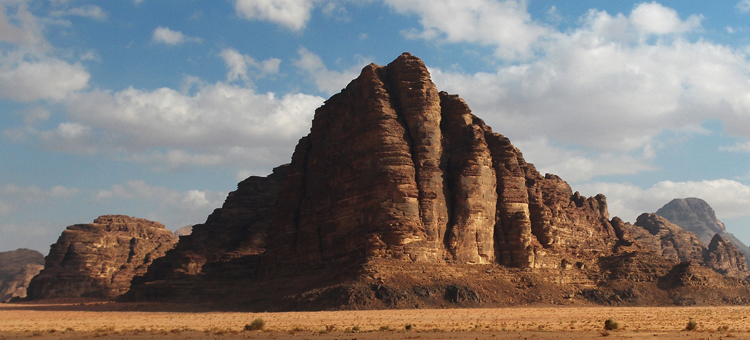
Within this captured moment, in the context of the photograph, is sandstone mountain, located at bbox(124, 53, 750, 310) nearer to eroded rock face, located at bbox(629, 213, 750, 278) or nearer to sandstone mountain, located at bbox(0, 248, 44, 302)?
eroded rock face, located at bbox(629, 213, 750, 278)

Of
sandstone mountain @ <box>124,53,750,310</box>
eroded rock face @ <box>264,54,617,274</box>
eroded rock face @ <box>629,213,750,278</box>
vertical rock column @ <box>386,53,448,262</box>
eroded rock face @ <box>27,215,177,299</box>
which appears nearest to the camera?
sandstone mountain @ <box>124,53,750,310</box>

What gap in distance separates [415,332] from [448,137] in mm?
38695

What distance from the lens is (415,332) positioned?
33.9 m

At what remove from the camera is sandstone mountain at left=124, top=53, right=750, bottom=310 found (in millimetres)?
60031

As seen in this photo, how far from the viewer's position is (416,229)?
201ft

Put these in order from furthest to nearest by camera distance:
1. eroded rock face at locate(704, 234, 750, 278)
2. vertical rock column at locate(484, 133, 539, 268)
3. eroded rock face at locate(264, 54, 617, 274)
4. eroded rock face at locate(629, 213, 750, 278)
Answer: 1. eroded rock face at locate(704, 234, 750, 278)
2. eroded rock face at locate(629, 213, 750, 278)
3. vertical rock column at locate(484, 133, 539, 268)
4. eroded rock face at locate(264, 54, 617, 274)

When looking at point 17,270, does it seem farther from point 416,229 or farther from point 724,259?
point 724,259

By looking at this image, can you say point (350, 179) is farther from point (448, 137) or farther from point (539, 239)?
point (539, 239)

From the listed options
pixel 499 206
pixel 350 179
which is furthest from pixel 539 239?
pixel 350 179

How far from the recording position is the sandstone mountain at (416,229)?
6003cm

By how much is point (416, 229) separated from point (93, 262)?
73911mm

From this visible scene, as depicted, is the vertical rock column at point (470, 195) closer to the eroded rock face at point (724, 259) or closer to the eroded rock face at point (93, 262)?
the eroded rock face at point (93, 262)

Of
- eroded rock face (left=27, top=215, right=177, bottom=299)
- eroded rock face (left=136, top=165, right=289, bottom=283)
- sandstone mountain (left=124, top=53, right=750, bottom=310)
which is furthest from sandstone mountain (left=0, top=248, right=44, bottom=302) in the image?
sandstone mountain (left=124, top=53, right=750, bottom=310)

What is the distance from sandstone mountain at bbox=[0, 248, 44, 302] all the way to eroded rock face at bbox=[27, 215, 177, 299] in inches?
1439
